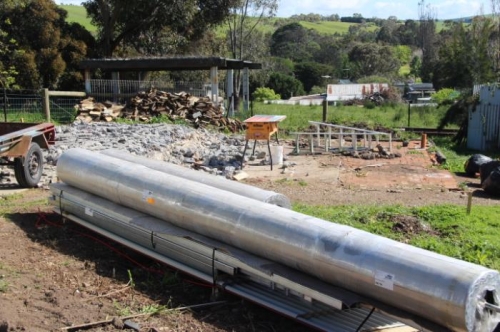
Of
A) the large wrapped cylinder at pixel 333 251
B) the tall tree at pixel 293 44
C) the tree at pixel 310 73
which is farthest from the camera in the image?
the tall tree at pixel 293 44

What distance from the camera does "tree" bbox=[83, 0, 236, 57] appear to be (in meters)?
31.6

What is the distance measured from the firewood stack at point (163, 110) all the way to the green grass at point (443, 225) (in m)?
13.0

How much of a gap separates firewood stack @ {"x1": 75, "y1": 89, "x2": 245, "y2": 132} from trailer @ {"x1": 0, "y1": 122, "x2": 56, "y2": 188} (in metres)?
10.3

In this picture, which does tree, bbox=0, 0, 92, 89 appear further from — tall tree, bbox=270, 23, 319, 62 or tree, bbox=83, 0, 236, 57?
tall tree, bbox=270, 23, 319, 62

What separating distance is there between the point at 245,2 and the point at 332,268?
41.4 metres

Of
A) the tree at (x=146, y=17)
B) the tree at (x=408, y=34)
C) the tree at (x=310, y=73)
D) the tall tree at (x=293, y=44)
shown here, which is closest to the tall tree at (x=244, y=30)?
the tree at (x=146, y=17)

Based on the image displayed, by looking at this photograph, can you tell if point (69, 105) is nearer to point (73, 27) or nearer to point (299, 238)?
point (73, 27)

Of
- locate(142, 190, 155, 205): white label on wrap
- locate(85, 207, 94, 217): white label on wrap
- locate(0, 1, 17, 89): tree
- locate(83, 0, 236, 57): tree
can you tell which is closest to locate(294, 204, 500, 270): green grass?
locate(142, 190, 155, 205): white label on wrap

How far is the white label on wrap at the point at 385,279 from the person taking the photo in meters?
4.61

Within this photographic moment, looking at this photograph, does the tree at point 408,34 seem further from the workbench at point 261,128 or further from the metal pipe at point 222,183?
the metal pipe at point 222,183

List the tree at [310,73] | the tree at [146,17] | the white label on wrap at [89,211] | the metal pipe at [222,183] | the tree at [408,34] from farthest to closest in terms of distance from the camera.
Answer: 1. the tree at [408,34]
2. the tree at [310,73]
3. the tree at [146,17]
4. the white label on wrap at [89,211]
5. the metal pipe at [222,183]

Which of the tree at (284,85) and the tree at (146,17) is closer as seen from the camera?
the tree at (146,17)

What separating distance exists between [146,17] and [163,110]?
11.7 metres

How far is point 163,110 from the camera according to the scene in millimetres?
22750
